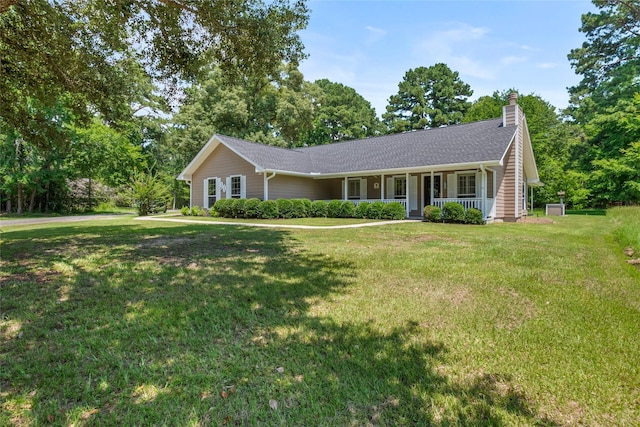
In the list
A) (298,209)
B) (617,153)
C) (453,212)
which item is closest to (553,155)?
(617,153)

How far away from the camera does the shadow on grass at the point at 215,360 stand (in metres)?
2.08

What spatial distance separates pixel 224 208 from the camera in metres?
18.0

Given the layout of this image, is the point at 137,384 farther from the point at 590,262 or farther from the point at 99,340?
the point at 590,262

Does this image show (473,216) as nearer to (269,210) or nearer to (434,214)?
(434,214)

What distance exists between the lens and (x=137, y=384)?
7.73 ft

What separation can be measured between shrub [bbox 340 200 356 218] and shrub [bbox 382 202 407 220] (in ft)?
5.44

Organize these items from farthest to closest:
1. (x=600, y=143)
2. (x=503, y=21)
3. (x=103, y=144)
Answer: (x=600, y=143) → (x=103, y=144) → (x=503, y=21)

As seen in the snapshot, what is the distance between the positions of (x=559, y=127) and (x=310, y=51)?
122 ft

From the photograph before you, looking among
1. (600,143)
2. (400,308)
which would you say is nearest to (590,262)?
(400,308)

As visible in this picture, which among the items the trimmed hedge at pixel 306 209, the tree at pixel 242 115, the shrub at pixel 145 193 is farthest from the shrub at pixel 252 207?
the tree at pixel 242 115

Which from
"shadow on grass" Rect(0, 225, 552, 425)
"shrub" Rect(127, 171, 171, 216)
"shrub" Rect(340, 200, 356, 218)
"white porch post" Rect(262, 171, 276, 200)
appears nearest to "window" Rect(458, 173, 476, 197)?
"shrub" Rect(340, 200, 356, 218)

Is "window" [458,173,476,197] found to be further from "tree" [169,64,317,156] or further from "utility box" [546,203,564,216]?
"tree" [169,64,317,156]

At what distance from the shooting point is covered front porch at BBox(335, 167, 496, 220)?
1542cm

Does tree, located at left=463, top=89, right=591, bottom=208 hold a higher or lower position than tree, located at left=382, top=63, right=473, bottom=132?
lower
